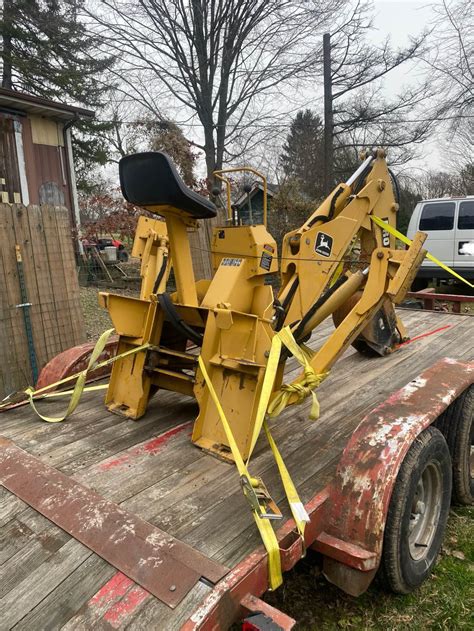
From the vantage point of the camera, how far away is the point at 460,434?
3.07 metres

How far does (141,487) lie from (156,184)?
1.73 meters

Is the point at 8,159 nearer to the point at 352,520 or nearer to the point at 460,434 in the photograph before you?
the point at 460,434

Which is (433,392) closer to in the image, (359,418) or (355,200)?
(359,418)

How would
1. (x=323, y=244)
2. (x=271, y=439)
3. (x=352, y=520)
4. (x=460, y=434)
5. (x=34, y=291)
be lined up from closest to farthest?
(x=352, y=520)
(x=271, y=439)
(x=460, y=434)
(x=323, y=244)
(x=34, y=291)

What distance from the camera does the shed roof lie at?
10.9 metres

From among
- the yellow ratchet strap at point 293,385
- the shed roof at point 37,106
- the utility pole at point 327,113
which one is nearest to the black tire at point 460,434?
the yellow ratchet strap at point 293,385

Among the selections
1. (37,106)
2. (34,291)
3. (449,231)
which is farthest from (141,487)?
(37,106)

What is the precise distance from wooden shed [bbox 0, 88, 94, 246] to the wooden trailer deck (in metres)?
9.59

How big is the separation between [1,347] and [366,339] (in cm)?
394

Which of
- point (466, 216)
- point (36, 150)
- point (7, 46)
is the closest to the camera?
point (466, 216)

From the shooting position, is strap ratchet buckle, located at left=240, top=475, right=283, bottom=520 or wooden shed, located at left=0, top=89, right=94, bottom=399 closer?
strap ratchet buckle, located at left=240, top=475, right=283, bottom=520

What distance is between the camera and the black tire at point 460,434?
3064mm

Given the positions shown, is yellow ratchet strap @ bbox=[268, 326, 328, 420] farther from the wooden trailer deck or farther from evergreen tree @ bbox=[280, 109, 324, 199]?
evergreen tree @ bbox=[280, 109, 324, 199]

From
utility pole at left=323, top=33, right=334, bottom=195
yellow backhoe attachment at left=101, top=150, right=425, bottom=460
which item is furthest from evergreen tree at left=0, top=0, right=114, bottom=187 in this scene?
yellow backhoe attachment at left=101, top=150, right=425, bottom=460
